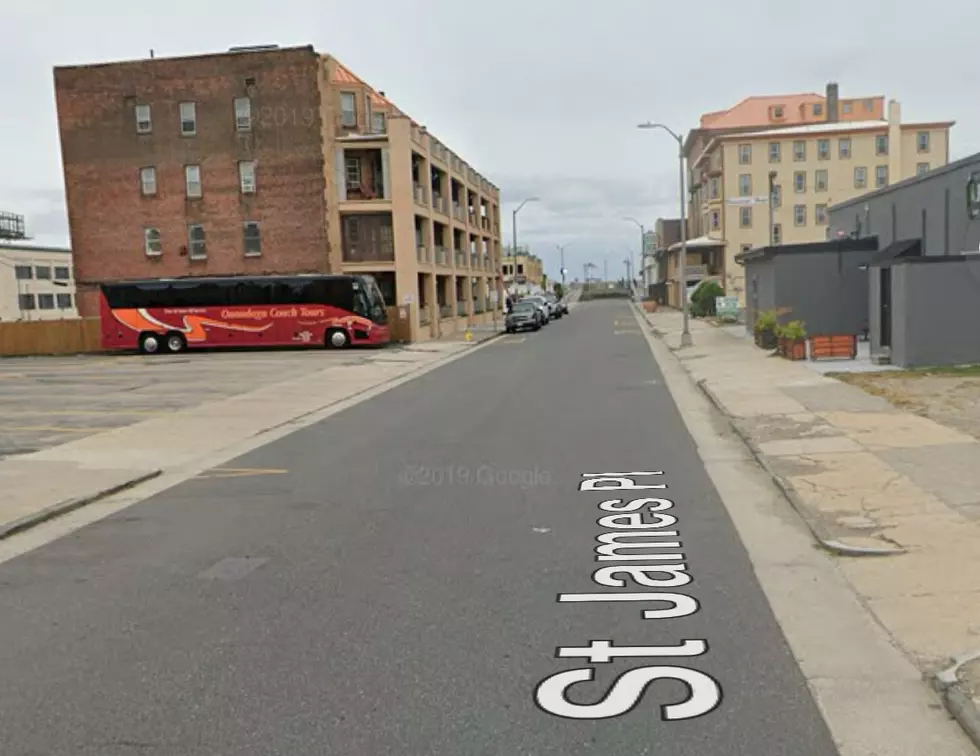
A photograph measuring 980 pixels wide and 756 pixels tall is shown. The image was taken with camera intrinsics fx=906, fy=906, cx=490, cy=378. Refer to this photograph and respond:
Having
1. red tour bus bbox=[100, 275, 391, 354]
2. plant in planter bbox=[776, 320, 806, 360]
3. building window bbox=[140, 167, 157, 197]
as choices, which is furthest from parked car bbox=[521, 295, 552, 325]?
plant in planter bbox=[776, 320, 806, 360]

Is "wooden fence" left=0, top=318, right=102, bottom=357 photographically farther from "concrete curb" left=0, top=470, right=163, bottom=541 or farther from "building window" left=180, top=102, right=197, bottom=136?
"concrete curb" left=0, top=470, right=163, bottom=541

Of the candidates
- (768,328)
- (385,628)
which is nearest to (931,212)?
(768,328)

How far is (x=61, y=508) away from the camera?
31.8ft

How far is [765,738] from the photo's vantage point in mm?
4188

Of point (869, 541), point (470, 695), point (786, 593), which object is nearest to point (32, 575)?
point (470, 695)

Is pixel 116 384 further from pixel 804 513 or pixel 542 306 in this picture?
pixel 542 306

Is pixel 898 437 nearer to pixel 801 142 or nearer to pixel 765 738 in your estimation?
pixel 765 738

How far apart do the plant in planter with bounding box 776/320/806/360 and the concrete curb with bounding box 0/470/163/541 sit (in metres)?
18.7

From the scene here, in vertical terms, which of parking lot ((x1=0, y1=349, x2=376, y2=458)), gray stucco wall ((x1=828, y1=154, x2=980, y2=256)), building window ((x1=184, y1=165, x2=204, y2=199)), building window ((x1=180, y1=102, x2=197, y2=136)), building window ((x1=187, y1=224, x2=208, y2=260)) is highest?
building window ((x1=180, y1=102, x2=197, y2=136))

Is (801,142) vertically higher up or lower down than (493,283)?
higher up

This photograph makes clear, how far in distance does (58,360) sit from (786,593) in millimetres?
37160

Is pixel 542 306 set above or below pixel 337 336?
above

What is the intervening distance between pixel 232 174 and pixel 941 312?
34444mm

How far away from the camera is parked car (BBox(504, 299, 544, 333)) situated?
51.3 m
